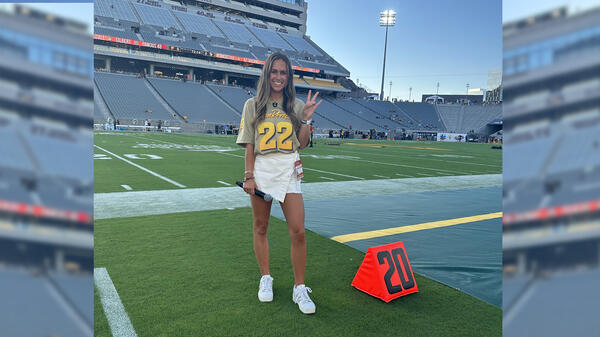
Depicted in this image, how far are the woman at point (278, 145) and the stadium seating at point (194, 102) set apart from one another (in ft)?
122

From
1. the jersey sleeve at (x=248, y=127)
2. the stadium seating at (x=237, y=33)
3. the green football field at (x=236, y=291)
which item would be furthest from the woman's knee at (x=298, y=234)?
the stadium seating at (x=237, y=33)

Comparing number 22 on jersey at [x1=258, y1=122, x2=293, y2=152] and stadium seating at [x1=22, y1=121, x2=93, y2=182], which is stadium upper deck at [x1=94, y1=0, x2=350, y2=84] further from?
stadium seating at [x1=22, y1=121, x2=93, y2=182]

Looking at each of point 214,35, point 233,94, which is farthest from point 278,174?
point 214,35

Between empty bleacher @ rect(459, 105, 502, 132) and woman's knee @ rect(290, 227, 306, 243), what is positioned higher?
empty bleacher @ rect(459, 105, 502, 132)

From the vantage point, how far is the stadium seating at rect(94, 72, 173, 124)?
117 ft

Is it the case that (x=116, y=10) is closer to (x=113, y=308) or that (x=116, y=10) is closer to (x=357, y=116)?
(x=357, y=116)


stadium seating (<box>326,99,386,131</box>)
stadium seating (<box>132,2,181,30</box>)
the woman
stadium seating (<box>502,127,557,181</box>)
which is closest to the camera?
stadium seating (<box>502,127,557,181</box>)

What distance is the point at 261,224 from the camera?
2627 mm

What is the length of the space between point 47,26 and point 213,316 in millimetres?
1939

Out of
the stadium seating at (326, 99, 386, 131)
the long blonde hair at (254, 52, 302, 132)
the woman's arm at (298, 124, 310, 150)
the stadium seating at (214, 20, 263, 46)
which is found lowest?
the woman's arm at (298, 124, 310, 150)

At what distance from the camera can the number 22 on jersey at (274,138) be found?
2484mm

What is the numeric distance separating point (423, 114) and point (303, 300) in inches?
2434

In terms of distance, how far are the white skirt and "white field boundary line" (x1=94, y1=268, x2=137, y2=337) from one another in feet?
3.72

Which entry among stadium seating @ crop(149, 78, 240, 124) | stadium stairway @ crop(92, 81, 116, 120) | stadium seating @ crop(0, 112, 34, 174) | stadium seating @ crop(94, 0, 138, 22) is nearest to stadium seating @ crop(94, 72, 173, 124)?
stadium stairway @ crop(92, 81, 116, 120)
